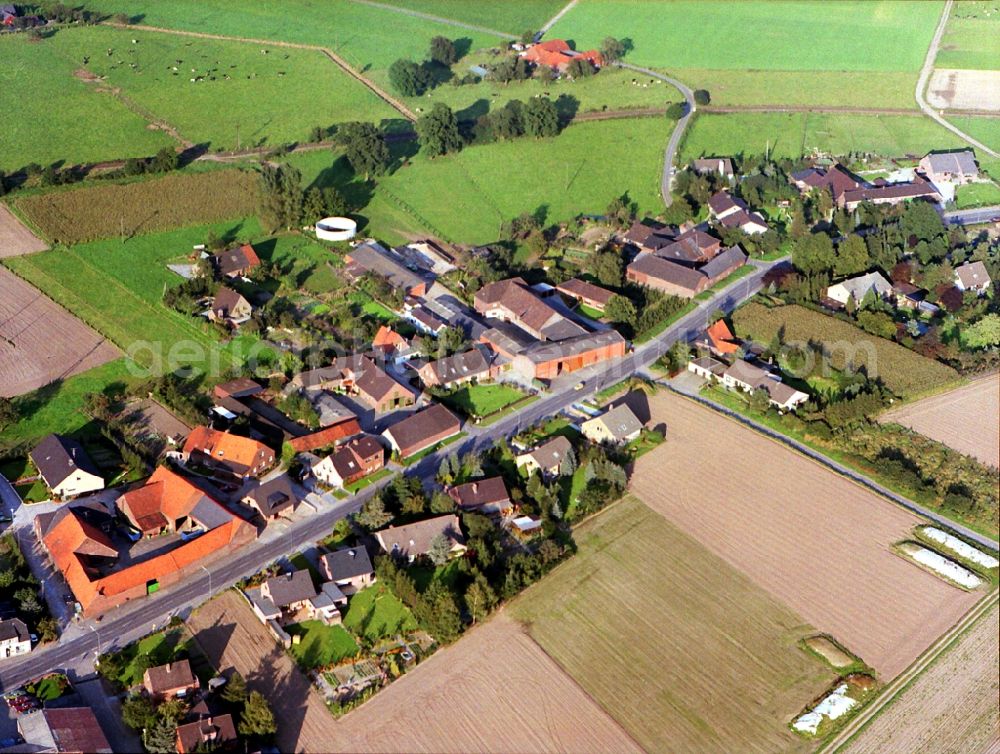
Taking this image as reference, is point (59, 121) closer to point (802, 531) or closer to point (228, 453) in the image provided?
point (228, 453)

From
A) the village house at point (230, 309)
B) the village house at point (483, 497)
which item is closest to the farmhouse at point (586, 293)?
the village house at point (230, 309)

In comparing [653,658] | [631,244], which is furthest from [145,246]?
[653,658]

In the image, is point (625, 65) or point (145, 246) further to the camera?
point (625, 65)

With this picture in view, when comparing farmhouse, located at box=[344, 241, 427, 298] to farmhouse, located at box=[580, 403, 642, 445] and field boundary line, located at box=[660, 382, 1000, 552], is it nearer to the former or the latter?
field boundary line, located at box=[660, 382, 1000, 552]

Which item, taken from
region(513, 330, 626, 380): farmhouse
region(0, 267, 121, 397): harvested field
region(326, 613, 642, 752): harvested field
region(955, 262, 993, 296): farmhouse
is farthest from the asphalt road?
region(955, 262, 993, 296): farmhouse

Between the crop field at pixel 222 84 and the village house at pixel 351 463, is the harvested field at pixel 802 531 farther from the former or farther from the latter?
the crop field at pixel 222 84

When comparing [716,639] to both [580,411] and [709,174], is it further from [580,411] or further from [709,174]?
[709,174]
